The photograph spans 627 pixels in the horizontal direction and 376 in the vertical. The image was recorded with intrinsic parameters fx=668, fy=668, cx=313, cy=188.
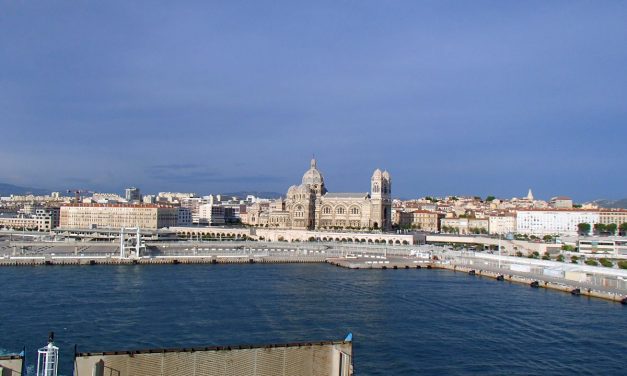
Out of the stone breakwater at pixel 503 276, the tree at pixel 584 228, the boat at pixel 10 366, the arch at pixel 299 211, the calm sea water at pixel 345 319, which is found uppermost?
the arch at pixel 299 211

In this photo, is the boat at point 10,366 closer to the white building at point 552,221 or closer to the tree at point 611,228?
the tree at point 611,228

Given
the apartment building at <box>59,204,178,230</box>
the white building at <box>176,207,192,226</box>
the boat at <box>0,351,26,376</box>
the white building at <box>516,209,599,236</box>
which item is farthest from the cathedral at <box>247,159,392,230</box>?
the boat at <box>0,351,26,376</box>

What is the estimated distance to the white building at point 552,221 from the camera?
61625 millimetres

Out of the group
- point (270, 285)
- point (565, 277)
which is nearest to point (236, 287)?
point (270, 285)

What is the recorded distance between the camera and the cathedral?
5758 cm

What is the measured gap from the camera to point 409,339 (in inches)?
667

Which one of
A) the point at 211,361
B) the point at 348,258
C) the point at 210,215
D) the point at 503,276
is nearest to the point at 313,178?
the point at 348,258

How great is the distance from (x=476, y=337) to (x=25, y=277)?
66.1 ft

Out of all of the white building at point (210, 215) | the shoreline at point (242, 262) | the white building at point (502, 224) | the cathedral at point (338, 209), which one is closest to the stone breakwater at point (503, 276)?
the shoreline at point (242, 262)

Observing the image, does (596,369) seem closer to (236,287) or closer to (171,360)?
(171,360)

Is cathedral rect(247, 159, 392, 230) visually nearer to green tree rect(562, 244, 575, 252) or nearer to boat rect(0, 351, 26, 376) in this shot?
green tree rect(562, 244, 575, 252)

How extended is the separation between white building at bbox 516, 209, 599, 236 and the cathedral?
1382 centimetres

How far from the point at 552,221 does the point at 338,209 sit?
67.2 ft

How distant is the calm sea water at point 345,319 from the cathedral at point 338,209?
27346 mm
